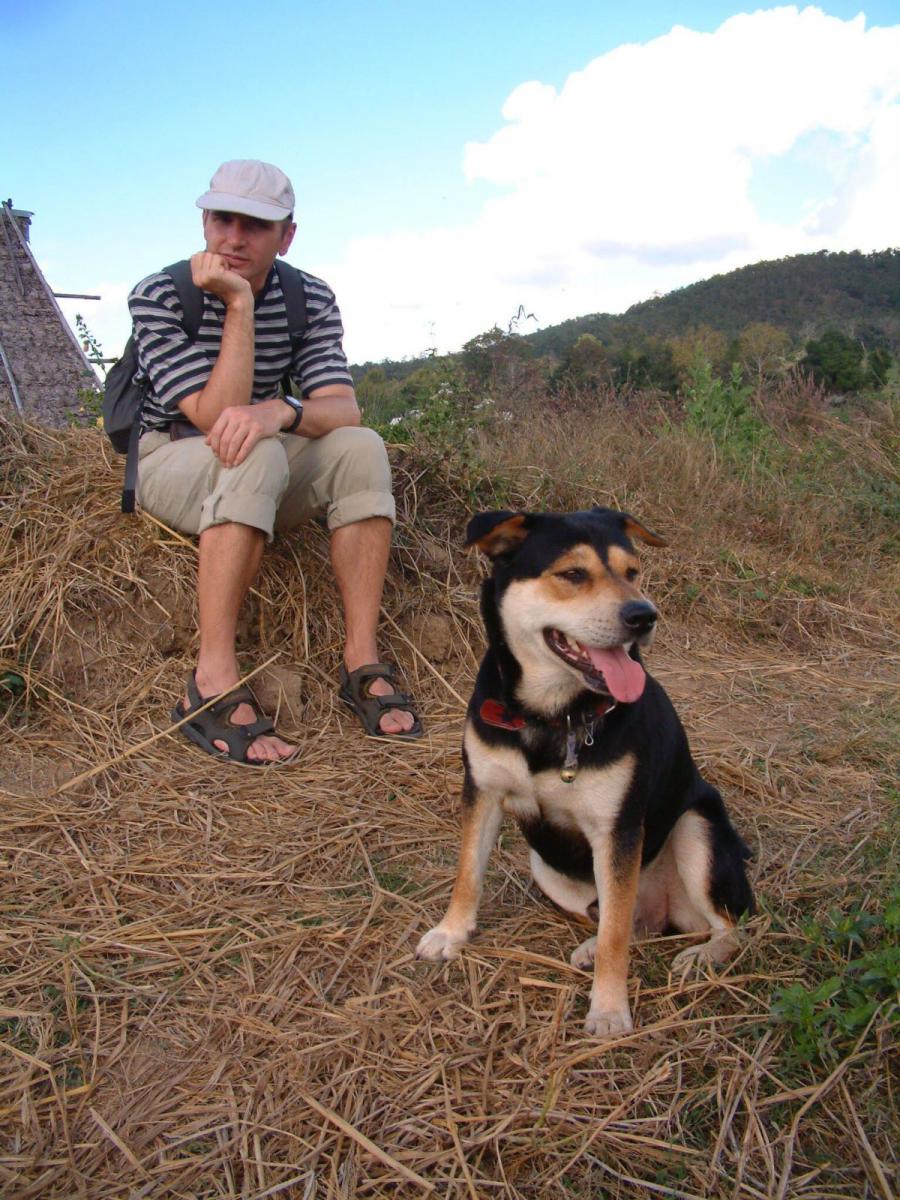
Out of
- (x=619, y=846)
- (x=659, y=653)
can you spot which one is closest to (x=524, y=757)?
(x=619, y=846)

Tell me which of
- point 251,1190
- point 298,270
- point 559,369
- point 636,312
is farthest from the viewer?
point 636,312

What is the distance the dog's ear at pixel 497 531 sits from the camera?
2.39m

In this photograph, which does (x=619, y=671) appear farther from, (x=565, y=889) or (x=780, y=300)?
(x=780, y=300)

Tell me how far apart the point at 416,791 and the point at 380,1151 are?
5.57 feet

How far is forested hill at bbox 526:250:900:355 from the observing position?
3056cm

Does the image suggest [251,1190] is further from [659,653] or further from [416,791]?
[659,653]

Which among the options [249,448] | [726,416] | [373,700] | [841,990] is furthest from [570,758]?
[726,416]

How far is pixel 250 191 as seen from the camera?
3.63 metres

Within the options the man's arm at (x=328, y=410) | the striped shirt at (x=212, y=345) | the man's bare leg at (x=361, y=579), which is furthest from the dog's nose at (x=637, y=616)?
the striped shirt at (x=212, y=345)

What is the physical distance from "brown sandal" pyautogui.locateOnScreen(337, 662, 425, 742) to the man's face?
1841mm

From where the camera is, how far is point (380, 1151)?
1673mm

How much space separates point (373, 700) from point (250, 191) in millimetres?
2269

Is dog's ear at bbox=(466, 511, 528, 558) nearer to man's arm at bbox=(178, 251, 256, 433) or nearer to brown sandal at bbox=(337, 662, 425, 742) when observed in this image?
brown sandal at bbox=(337, 662, 425, 742)

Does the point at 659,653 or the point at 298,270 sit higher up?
the point at 298,270
